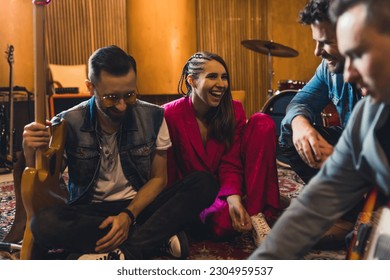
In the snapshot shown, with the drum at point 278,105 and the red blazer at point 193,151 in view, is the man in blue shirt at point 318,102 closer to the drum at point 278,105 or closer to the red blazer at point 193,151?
the red blazer at point 193,151

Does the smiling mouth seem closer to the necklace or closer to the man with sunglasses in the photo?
the man with sunglasses

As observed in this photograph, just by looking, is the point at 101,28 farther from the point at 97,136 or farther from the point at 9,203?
the point at 97,136

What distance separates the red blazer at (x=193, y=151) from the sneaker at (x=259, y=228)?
0.41 feet

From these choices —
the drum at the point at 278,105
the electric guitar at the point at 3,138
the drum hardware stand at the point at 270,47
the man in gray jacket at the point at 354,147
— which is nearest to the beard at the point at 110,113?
the man in gray jacket at the point at 354,147

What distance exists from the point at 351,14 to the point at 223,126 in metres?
1.14

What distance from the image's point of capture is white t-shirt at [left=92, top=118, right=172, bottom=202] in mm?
1402

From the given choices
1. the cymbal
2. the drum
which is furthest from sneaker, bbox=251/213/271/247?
the cymbal

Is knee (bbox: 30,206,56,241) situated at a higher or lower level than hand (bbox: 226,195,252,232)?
higher

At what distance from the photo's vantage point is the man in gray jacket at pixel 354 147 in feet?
1.80

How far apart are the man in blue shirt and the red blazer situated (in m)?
0.24

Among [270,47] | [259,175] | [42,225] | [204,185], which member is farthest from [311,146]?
[270,47]

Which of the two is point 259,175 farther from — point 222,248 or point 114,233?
point 114,233

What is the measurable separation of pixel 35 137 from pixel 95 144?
0.74ft

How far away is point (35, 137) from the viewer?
117 cm
